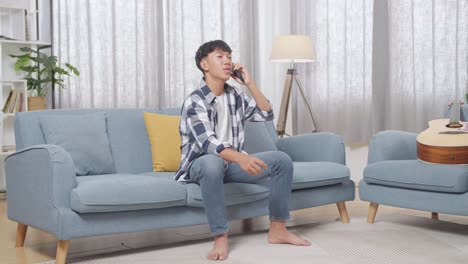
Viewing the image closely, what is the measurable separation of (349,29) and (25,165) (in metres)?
3.41

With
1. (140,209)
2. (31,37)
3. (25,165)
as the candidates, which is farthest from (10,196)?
(31,37)

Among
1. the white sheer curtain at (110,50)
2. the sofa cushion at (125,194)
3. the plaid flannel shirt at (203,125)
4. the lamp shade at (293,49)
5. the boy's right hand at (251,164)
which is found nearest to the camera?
the sofa cushion at (125,194)

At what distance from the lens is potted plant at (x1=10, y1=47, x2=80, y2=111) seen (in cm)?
525

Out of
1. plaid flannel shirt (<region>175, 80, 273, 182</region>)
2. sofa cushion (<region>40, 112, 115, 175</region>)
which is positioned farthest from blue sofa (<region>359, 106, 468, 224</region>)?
sofa cushion (<region>40, 112, 115, 175</region>)

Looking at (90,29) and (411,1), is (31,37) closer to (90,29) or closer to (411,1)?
(90,29)

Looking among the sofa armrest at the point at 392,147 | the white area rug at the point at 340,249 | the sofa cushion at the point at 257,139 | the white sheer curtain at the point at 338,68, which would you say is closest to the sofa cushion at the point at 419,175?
the sofa armrest at the point at 392,147

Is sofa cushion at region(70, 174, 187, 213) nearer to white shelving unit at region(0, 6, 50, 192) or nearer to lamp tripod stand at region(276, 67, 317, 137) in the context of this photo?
white shelving unit at region(0, 6, 50, 192)

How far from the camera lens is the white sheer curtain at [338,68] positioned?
5.68m

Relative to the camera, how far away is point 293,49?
5.38 meters

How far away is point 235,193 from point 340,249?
55 cm

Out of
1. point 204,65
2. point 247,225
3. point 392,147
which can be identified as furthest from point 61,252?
point 392,147

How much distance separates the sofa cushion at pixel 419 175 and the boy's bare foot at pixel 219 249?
3.51 feet

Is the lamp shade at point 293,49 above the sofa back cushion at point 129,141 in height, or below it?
above

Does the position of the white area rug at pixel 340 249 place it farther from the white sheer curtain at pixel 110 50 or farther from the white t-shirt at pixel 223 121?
the white sheer curtain at pixel 110 50
